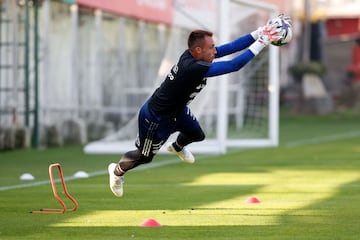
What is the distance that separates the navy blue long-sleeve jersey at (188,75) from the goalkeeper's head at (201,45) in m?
0.08

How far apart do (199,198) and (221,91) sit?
885 centimetres

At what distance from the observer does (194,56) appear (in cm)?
1171

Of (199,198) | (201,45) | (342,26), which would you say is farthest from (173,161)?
(342,26)

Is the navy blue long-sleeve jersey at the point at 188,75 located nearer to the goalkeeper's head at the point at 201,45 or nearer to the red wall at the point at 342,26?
the goalkeeper's head at the point at 201,45

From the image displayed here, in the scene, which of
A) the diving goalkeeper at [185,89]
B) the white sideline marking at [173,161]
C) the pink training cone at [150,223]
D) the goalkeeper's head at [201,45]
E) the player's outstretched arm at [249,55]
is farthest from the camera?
the white sideline marking at [173,161]

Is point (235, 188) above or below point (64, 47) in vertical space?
below

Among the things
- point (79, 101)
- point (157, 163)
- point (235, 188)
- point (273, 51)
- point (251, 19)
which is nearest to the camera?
point (235, 188)

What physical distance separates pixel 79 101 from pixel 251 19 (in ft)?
17.6

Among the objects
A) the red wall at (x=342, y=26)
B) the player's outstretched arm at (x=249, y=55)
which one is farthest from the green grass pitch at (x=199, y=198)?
the red wall at (x=342, y=26)

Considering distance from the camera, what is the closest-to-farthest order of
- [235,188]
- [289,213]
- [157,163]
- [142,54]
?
[289,213]
[235,188]
[157,163]
[142,54]

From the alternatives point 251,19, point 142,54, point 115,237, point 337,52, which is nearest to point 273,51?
point 251,19

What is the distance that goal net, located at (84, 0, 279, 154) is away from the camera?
22.7 m

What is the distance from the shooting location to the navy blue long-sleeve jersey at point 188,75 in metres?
11.4

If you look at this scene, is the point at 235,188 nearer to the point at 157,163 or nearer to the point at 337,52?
the point at 157,163
